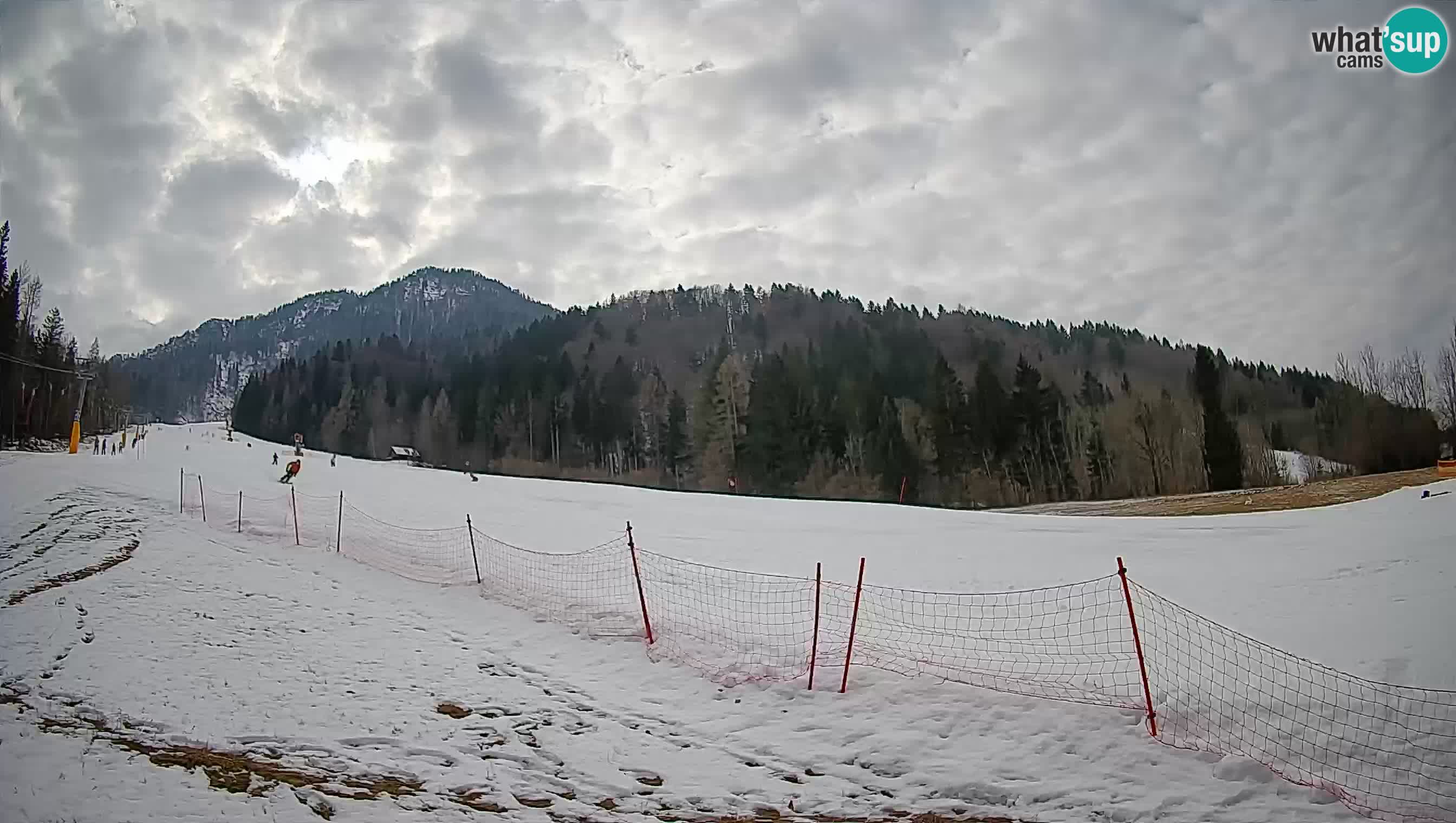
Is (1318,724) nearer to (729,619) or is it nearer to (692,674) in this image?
(692,674)

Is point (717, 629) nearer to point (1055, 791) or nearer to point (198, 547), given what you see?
point (1055, 791)

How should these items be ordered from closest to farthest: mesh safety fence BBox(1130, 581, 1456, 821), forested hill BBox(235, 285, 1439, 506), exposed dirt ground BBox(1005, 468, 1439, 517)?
mesh safety fence BBox(1130, 581, 1456, 821) < exposed dirt ground BBox(1005, 468, 1439, 517) < forested hill BBox(235, 285, 1439, 506)

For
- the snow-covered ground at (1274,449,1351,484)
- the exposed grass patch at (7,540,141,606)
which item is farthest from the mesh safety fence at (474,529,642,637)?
the snow-covered ground at (1274,449,1351,484)

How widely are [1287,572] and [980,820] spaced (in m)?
10.2

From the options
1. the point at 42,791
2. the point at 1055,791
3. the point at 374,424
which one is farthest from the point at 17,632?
the point at 374,424

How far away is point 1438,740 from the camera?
261 inches

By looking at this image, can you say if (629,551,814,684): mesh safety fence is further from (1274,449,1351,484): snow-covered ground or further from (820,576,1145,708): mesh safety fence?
(1274,449,1351,484): snow-covered ground

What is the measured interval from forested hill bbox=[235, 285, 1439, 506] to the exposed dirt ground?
36.7 inches

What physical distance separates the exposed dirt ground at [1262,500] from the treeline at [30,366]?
29.2 metres

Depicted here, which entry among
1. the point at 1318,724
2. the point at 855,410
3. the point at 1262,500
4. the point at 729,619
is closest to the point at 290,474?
the point at 729,619

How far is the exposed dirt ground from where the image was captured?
22317mm

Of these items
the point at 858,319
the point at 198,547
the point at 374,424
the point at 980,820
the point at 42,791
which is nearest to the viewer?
the point at 42,791

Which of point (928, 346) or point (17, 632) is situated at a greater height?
point (928, 346)

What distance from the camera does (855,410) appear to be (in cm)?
6394
